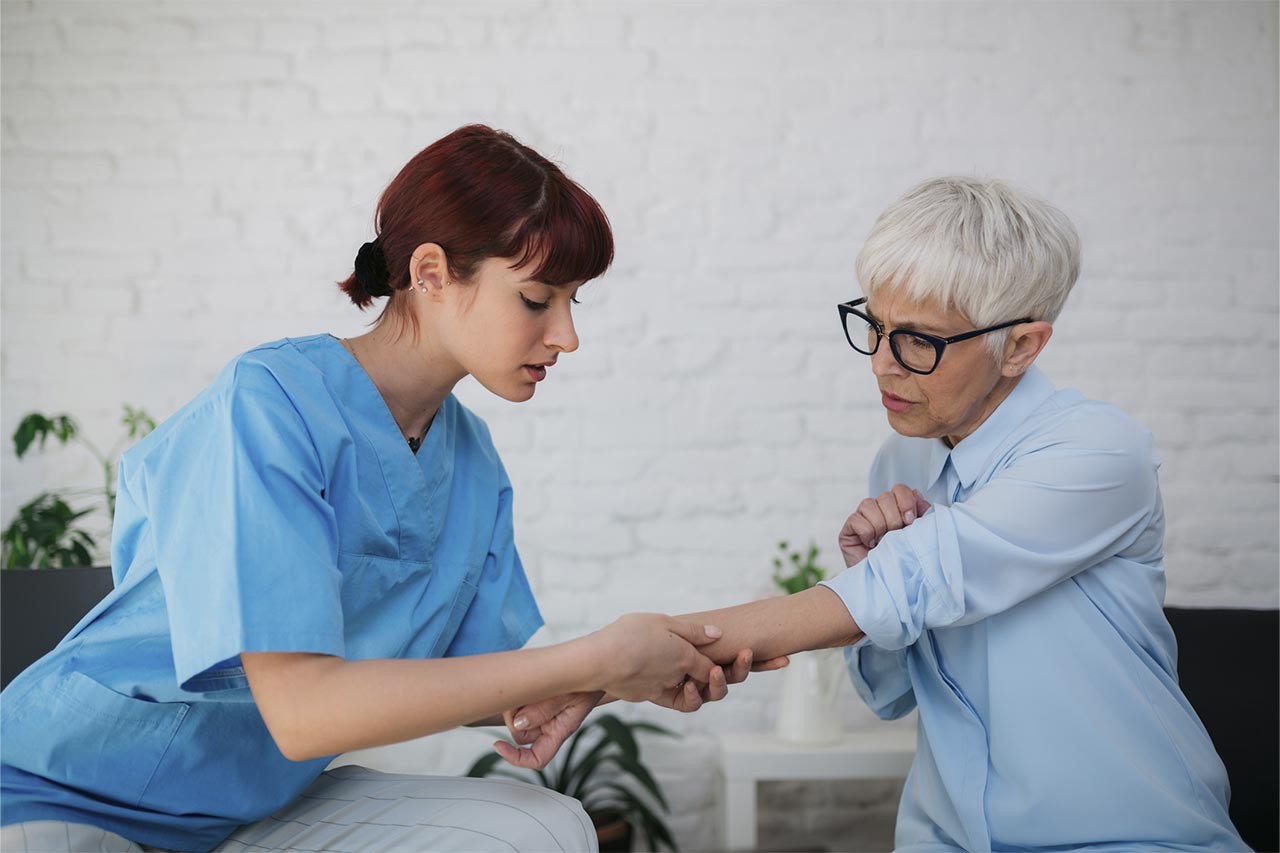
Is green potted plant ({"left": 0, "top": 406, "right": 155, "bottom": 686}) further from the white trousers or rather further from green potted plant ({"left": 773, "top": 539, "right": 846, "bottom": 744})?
green potted plant ({"left": 773, "top": 539, "right": 846, "bottom": 744})

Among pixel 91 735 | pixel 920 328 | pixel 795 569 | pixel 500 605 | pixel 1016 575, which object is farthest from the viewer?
pixel 795 569

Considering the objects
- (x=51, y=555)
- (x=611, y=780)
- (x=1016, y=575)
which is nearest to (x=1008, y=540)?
(x=1016, y=575)

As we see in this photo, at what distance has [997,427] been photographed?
1595mm

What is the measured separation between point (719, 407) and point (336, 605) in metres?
1.75

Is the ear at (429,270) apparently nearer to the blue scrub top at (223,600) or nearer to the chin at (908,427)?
the blue scrub top at (223,600)

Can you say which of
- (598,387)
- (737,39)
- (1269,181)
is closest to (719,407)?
(598,387)

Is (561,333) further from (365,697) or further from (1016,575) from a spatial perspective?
(1016,575)

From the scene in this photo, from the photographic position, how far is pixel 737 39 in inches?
114

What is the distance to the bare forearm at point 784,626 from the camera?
4.94 ft

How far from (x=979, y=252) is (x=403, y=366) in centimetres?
83

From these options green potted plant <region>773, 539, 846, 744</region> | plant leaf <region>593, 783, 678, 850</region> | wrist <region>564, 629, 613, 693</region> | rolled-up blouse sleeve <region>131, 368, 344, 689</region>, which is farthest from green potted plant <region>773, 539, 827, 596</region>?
rolled-up blouse sleeve <region>131, 368, 344, 689</region>

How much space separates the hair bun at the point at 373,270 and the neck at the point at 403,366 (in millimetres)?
55

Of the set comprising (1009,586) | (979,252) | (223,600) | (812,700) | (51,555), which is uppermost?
(979,252)

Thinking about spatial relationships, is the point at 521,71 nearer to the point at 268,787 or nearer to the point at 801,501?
the point at 801,501
